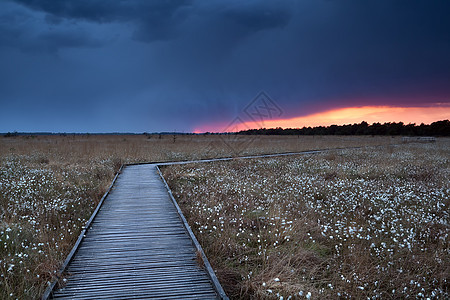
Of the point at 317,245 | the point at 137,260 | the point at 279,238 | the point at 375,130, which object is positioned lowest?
the point at 317,245

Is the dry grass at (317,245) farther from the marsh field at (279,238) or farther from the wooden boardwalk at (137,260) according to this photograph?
the wooden boardwalk at (137,260)

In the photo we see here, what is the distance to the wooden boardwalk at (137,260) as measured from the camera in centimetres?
381

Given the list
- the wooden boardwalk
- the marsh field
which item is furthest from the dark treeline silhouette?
the wooden boardwalk

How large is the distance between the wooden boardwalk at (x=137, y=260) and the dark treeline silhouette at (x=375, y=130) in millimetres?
87007

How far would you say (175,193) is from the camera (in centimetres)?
1034

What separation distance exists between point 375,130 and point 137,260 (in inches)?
4397

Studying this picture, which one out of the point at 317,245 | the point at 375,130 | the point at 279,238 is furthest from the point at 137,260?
the point at 375,130

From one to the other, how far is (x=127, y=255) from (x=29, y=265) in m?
1.64

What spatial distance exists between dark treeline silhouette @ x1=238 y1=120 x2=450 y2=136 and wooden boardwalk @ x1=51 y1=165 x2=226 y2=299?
87.0 m

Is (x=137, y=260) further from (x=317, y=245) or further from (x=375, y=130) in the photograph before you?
(x=375, y=130)

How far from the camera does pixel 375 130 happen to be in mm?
98750

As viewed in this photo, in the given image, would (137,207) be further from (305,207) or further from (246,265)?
(305,207)

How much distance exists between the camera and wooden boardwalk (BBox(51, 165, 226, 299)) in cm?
381

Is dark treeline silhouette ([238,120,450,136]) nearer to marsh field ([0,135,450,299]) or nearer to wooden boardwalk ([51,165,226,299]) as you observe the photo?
marsh field ([0,135,450,299])
